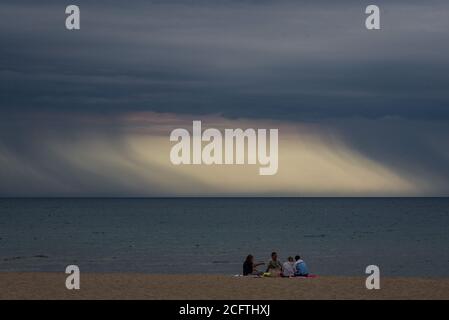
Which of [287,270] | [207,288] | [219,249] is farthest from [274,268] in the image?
[219,249]

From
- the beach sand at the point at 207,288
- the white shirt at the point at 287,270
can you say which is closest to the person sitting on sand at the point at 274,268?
the white shirt at the point at 287,270

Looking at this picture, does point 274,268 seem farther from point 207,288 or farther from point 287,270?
point 207,288

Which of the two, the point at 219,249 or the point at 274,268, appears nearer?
the point at 274,268

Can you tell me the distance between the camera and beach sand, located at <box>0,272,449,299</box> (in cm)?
2545

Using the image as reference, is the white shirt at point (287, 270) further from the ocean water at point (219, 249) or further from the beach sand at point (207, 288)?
the ocean water at point (219, 249)

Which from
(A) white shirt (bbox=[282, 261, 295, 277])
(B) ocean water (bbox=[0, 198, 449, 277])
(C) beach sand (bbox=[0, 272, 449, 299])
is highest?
(B) ocean water (bbox=[0, 198, 449, 277])

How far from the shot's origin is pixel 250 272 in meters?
34.3

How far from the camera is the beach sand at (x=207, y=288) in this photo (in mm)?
25453

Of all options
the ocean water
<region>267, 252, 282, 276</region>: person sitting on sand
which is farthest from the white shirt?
the ocean water

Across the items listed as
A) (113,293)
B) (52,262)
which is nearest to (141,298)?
(113,293)

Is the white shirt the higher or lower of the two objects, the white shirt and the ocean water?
the lower

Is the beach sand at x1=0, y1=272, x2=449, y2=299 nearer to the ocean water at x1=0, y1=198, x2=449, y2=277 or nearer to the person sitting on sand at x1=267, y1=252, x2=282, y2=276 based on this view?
the person sitting on sand at x1=267, y1=252, x2=282, y2=276

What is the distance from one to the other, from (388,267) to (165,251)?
24985mm

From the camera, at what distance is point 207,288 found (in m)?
27.5
